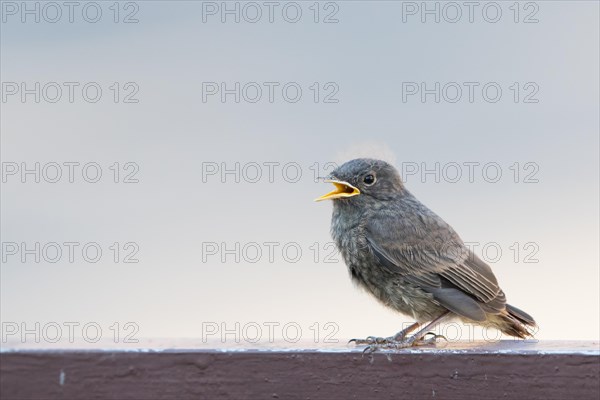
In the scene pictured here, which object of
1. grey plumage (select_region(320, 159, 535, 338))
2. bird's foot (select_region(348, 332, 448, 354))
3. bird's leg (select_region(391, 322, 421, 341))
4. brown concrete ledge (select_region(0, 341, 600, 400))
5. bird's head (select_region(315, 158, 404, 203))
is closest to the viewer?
brown concrete ledge (select_region(0, 341, 600, 400))

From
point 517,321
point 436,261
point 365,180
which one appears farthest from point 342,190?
point 517,321

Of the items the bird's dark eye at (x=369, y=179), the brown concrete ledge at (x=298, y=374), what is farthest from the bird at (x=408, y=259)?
the brown concrete ledge at (x=298, y=374)

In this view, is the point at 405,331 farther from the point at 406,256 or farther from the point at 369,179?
the point at 369,179

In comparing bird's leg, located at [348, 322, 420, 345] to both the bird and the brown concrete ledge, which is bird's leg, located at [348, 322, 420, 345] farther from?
the brown concrete ledge

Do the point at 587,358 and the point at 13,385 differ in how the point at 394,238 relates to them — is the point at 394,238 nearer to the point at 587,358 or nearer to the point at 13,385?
the point at 587,358

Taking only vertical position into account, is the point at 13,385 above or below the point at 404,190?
below

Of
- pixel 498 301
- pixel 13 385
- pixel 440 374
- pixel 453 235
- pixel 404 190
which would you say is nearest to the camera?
pixel 13 385

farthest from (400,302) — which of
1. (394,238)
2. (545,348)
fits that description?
(545,348)

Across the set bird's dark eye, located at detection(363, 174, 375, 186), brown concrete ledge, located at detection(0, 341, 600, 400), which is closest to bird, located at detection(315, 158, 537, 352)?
bird's dark eye, located at detection(363, 174, 375, 186)
